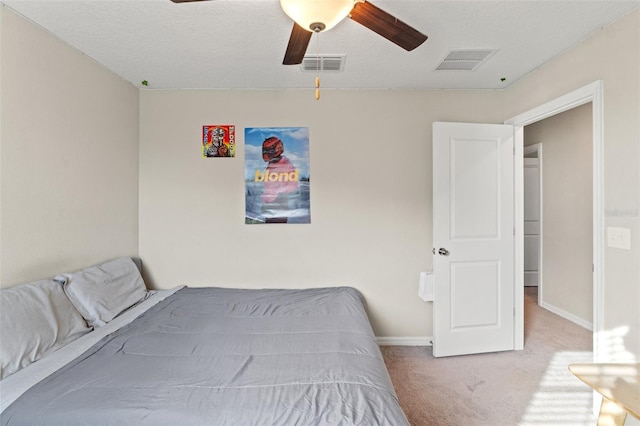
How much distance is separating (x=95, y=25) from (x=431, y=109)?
108 inches

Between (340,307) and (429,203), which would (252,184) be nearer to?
(340,307)

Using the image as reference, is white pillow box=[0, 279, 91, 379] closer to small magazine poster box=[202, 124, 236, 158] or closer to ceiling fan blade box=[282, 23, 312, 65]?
small magazine poster box=[202, 124, 236, 158]

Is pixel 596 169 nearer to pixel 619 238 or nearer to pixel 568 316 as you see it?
pixel 619 238

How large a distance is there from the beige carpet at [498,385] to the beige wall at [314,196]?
522mm

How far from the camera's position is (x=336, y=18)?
4.03 feet

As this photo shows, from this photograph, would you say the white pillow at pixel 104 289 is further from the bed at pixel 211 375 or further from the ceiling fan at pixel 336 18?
the ceiling fan at pixel 336 18

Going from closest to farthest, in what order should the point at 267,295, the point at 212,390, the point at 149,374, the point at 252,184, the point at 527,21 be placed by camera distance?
the point at 212,390 < the point at 149,374 < the point at 527,21 < the point at 267,295 < the point at 252,184

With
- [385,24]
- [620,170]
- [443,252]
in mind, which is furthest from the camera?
[443,252]

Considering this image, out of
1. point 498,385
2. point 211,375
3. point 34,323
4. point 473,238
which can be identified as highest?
point 473,238

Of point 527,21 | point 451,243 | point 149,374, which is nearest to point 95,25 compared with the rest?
point 149,374

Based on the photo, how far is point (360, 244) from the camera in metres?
2.94

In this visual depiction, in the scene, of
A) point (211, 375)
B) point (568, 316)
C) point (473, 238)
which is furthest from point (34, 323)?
point (568, 316)

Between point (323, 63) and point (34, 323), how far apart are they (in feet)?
8.24

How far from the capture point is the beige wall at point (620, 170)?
1.73 meters
